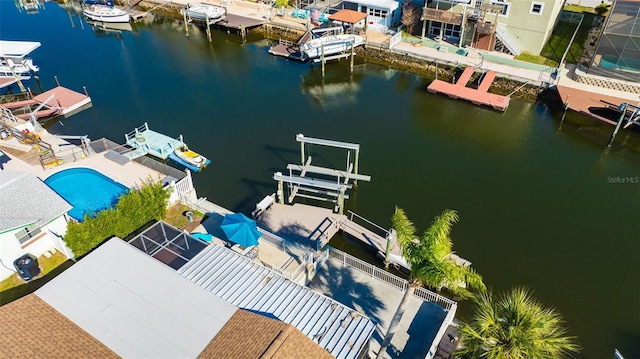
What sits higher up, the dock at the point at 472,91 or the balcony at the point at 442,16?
the balcony at the point at 442,16

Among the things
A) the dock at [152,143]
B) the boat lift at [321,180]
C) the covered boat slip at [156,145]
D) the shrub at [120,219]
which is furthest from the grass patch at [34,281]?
the boat lift at [321,180]

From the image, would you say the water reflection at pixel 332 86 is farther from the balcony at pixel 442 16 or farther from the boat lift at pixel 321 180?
the boat lift at pixel 321 180

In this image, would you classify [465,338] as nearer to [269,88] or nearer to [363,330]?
[363,330]

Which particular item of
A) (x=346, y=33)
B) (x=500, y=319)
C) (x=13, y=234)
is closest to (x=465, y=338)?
(x=500, y=319)

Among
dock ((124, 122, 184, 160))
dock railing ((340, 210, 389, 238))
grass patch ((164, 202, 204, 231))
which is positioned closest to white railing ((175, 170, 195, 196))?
grass patch ((164, 202, 204, 231))

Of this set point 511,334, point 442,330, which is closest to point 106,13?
point 442,330

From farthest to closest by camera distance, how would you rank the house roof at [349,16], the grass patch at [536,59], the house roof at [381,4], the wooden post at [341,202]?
the house roof at [381,4] → the house roof at [349,16] → the grass patch at [536,59] → the wooden post at [341,202]

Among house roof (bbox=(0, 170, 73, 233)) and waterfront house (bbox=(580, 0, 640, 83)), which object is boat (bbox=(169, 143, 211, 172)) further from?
waterfront house (bbox=(580, 0, 640, 83))
